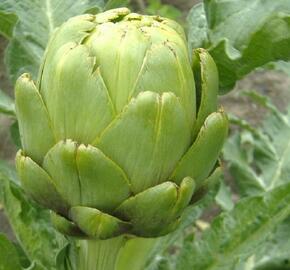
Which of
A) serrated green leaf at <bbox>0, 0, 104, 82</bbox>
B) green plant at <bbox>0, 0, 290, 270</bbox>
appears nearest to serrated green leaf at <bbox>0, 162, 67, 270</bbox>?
green plant at <bbox>0, 0, 290, 270</bbox>

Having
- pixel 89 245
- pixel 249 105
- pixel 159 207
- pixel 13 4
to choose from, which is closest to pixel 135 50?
pixel 159 207

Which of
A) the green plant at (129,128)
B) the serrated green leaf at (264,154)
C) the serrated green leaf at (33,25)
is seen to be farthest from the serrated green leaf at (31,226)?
the serrated green leaf at (264,154)

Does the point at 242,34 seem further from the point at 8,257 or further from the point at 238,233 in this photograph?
the point at 8,257

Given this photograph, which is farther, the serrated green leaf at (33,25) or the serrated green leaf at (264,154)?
the serrated green leaf at (264,154)

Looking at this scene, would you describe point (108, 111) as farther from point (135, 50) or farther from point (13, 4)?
point (13, 4)

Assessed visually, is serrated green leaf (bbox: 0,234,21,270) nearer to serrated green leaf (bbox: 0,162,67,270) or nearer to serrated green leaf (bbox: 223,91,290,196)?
serrated green leaf (bbox: 0,162,67,270)

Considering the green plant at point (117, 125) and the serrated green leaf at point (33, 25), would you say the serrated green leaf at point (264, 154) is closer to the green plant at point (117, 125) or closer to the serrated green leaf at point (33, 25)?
the serrated green leaf at point (33, 25)

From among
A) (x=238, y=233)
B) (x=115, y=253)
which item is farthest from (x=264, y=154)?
(x=115, y=253)
